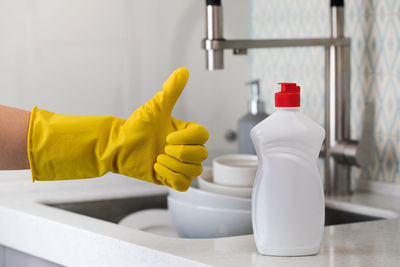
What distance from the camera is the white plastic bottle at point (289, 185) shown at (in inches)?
32.1

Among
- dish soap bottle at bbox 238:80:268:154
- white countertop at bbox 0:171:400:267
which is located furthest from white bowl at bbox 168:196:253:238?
dish soap bottle at bbox 238:80:268:154

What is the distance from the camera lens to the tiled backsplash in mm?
1339

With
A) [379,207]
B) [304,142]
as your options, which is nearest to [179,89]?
[304,142]

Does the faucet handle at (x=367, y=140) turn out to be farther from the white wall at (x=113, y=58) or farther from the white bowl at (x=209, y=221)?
the white wall at (x=113, y=58)

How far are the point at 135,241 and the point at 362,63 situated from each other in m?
0.72

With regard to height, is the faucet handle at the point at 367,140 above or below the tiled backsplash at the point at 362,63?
below

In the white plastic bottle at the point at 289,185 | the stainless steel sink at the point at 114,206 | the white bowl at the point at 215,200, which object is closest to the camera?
the white plastic bottle at the point at 289,185

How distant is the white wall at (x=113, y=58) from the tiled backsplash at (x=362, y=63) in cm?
15

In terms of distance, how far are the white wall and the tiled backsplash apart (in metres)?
0.15

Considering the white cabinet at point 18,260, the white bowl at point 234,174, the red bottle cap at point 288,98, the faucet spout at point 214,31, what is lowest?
the white cabinet at point 18,260

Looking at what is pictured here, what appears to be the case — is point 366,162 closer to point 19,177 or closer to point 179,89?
point 179,89

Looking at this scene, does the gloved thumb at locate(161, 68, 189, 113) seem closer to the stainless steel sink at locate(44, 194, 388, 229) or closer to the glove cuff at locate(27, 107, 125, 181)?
the glove cuff at locate(27, 107, 125, 181)

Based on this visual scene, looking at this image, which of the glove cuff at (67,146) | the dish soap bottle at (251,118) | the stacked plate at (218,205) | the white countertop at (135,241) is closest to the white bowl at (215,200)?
the stacked plate at (218,205)

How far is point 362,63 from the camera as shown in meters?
1.40
